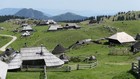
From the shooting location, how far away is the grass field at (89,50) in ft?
162

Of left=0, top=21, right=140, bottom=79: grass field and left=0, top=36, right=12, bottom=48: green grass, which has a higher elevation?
left=0, top=21, right=140, bottom=79: grass field

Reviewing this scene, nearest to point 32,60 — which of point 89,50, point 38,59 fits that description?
point 38,59

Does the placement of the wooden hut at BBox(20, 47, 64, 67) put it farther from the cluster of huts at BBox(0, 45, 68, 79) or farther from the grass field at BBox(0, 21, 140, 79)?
the grass field at BBox(0, 21, 140, 79)

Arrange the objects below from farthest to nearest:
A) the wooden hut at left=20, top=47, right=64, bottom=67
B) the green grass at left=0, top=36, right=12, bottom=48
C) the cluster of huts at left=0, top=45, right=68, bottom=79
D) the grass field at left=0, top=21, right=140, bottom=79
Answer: the green grass at left=0, top=36, right=12, bottom=48, the wooden hut at left=20, top=47, right=64, bottom=67, the cluster of huts at left=0, top=45, right=68, bottom=79, the grass field at left=0, top=21, right=140, bottom=79

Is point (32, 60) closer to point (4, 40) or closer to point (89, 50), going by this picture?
point (89, 50)

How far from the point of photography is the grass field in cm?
4935

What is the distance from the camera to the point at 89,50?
96.8m

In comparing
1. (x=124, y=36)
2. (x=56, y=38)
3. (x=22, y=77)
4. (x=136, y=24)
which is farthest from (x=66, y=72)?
(x=136, y=24)

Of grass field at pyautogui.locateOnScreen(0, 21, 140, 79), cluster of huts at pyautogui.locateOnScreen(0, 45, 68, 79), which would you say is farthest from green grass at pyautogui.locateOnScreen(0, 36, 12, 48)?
cluster of huts at pyautogui.locateOnScreen(0, 45, 68, 79)

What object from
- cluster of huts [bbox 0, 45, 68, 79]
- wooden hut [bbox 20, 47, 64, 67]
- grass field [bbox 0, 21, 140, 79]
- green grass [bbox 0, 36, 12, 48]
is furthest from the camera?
green grass [bbox 0, 36, 12, 48]

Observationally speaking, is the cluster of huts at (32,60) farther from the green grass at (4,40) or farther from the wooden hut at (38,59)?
the green grass at (4,40)

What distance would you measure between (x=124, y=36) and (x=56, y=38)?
4683 centimetres

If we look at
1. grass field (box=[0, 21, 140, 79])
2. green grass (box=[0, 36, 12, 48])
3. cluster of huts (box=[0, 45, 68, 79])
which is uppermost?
cluster of huts (box=[0, 45, 68, 79])

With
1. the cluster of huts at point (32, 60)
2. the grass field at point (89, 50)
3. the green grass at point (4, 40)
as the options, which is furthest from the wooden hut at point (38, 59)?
the green grass at point (4, 40)
